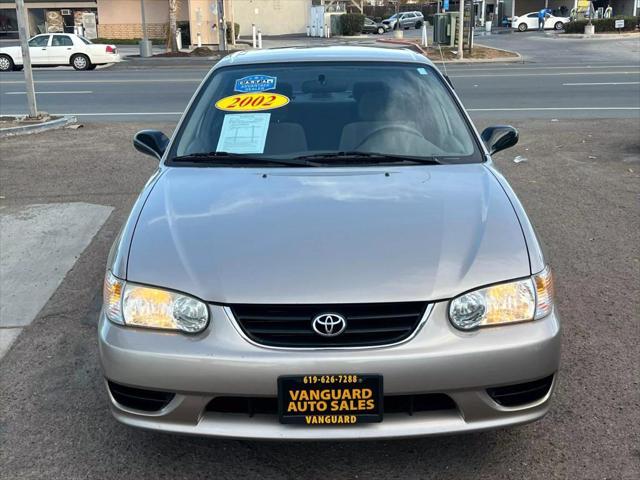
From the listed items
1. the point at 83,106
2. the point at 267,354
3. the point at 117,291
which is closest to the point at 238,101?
the point at 117,291

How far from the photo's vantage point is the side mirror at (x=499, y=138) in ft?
13.6

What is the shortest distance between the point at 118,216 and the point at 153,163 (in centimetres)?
236

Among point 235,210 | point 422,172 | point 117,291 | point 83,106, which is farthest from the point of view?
point 83,106

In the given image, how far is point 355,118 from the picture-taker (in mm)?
4016

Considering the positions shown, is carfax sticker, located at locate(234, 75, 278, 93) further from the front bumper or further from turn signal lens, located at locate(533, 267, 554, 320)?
→ turn signal lens, located at locate(533, 267, 554, 320)

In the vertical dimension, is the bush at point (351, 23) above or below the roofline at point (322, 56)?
below

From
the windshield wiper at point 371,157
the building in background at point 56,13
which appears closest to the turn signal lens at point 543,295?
the windshield wiper at point 371,157

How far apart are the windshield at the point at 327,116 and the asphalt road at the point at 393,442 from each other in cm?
130

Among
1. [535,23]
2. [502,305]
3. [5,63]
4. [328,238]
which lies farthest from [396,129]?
[535,23]

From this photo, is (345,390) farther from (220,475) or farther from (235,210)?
(235,210)

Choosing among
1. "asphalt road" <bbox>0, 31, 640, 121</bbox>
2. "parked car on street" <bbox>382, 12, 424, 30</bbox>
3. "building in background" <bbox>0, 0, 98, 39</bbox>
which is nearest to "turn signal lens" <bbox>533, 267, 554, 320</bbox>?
"asphalt road" <bbox>0, 31, 640, 121</bbox>

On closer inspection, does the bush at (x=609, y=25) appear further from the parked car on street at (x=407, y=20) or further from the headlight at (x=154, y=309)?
the headlight at (x=154, y=309)

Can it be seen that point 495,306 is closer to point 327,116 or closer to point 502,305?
point 502,305

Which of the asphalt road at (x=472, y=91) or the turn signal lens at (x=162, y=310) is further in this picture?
the asphalt road at (x=472, y=91)
